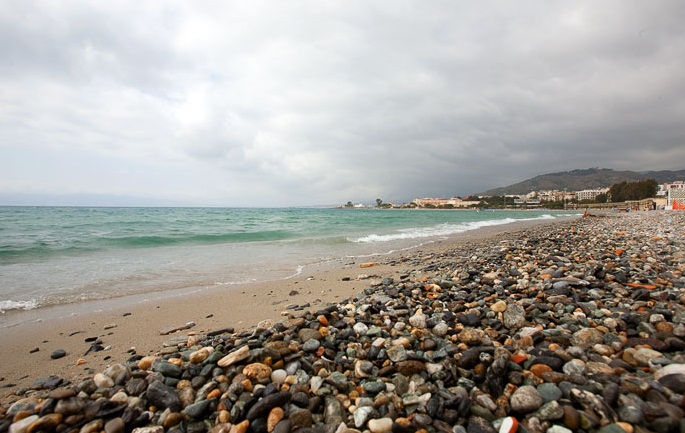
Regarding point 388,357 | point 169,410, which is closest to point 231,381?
point 169,410

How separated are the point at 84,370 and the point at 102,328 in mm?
1570

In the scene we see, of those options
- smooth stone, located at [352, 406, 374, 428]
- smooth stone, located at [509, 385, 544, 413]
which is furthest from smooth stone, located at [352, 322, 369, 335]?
smooth stone, located at [509, 385, 544, 413]

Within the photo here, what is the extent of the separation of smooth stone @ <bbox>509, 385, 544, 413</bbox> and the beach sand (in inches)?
129

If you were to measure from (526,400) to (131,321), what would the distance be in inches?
224

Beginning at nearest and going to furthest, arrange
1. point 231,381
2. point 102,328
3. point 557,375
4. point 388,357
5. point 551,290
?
point 557,375 < point 231,381 < point 388,357 < point 551,290 < point 102,328

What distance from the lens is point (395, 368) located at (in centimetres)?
251

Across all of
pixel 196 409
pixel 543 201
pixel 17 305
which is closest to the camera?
pixel 196 409

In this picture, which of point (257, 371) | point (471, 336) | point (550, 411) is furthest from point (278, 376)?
point (550, 411)

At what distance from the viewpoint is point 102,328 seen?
4.65m

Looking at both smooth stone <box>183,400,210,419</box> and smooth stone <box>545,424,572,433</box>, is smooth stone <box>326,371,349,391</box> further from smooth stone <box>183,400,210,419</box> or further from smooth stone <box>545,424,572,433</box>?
smooth stone <box>545,424,572,433</box>

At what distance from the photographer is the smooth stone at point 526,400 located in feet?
6.28

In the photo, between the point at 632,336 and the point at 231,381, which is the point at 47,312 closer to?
the point at 231,381

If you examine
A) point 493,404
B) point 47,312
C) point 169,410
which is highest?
point 493,404

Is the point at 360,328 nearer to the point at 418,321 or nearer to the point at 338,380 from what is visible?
the point at 418,321
